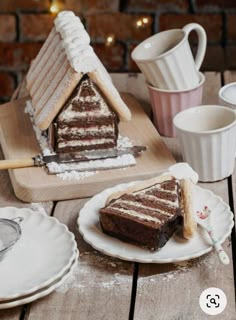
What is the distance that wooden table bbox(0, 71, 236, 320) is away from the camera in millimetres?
1212

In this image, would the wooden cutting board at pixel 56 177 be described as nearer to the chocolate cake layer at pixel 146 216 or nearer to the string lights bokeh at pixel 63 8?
the chocolate cake layer at pixel 146 216

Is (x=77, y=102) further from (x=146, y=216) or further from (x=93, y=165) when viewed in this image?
(x=146, y=216)

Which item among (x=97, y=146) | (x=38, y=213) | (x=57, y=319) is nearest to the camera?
(x=57, y=319)

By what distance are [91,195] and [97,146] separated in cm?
14

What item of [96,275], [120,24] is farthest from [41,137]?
[120,24]

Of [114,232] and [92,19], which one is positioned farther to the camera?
[92,19]

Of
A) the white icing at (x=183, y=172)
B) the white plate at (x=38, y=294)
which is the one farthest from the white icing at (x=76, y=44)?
the white plate at (x=38, y=294)

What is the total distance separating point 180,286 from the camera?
1266 millimetres

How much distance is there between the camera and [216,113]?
1.66 m

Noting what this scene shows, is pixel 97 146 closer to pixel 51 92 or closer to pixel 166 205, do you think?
pixel 51 92

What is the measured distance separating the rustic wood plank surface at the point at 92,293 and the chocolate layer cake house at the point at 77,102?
0.33 metres

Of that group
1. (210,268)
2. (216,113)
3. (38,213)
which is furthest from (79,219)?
(216,113)

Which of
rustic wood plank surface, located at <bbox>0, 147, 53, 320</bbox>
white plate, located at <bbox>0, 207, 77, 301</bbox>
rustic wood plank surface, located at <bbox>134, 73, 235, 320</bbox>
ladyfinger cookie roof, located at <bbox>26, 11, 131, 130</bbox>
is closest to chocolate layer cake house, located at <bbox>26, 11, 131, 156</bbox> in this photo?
ladyfinger cookie roof, located at <bbox>26, 11, 131, 130</bbox>

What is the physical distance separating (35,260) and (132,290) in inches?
6.0
